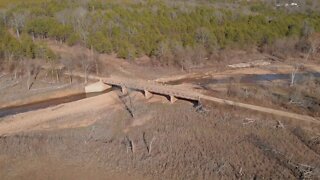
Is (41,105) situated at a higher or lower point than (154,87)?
lower

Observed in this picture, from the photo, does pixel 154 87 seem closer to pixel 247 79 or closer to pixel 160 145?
pixel 160 145

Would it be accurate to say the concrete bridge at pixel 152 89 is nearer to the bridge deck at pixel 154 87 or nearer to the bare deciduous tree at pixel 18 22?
the bridge deck at pixel 154 87

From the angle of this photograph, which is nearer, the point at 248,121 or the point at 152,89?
the point at 248,121

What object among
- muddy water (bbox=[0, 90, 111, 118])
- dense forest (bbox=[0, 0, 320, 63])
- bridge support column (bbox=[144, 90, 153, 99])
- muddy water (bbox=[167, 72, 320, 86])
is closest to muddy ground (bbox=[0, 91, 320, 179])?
bridge support column (bbox=[144, 90, 153, 99])

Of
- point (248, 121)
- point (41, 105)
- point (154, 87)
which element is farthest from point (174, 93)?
point (41, 105)

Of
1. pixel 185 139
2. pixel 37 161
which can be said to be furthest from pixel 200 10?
pixel 37 161

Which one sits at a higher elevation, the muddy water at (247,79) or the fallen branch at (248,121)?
the muddy water at (247,79)

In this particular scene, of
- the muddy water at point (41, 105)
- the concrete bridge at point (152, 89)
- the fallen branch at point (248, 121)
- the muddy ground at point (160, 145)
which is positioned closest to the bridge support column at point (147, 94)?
the concrete bridge at point (152, 89)
